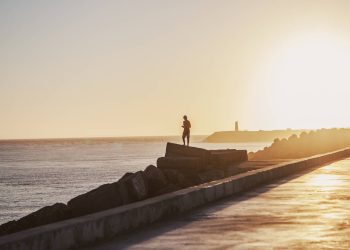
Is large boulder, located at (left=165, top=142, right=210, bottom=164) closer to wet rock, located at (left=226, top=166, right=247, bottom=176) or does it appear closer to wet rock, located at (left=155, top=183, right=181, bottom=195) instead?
wet rock, located at (left=226, top=166, right=247, bottom=176)

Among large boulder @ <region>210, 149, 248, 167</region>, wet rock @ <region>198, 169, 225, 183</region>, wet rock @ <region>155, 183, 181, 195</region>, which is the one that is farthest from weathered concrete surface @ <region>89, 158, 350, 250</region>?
large boulder @ <region>210, 149, 248, 167</region>

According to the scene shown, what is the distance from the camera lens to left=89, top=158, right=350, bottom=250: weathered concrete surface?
6.91 m

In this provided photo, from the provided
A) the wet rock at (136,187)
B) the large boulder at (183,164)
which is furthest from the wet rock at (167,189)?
the large boulder at (183,164)

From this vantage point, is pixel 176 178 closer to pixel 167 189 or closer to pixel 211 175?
pixel 211 175

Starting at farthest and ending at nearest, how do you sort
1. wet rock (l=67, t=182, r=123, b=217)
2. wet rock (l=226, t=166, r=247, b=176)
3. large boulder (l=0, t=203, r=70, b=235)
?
wet rock (l=226, t=166, r=247, b=176)
large boulder (l=0, t=203, r=70, b=235)
wet rock (l=67, t=182, r=123, b=217)

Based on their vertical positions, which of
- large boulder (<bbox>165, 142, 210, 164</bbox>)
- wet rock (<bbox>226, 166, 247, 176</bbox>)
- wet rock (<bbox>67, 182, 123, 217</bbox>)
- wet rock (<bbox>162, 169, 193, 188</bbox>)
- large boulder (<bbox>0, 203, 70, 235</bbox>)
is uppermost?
large boulder (<bbox>165, 142, 210, 164</bbox>)

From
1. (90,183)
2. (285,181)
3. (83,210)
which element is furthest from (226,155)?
Answer: (90,183)

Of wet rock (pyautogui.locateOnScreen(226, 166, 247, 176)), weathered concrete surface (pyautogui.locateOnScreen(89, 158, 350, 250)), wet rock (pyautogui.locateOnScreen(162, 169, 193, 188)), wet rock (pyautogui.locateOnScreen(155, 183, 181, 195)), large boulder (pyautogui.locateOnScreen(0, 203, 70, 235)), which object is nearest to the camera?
weathered concrete surface (pyautogui.locateOnScreen(89, 158, 350, 250))

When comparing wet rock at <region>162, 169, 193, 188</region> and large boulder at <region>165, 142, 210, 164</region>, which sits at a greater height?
large boulder at <region>165, 142, 210, 164</region>

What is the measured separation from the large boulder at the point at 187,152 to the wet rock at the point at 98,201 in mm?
6895

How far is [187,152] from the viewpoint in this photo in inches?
901

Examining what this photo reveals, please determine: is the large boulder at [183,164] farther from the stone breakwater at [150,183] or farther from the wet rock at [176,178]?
the wet rock at [176,178]

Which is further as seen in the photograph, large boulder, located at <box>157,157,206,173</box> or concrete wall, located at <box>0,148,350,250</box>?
large boulder, located at <box>157,157,206,173</box>

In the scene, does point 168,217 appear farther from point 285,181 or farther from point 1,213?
point 1,213
